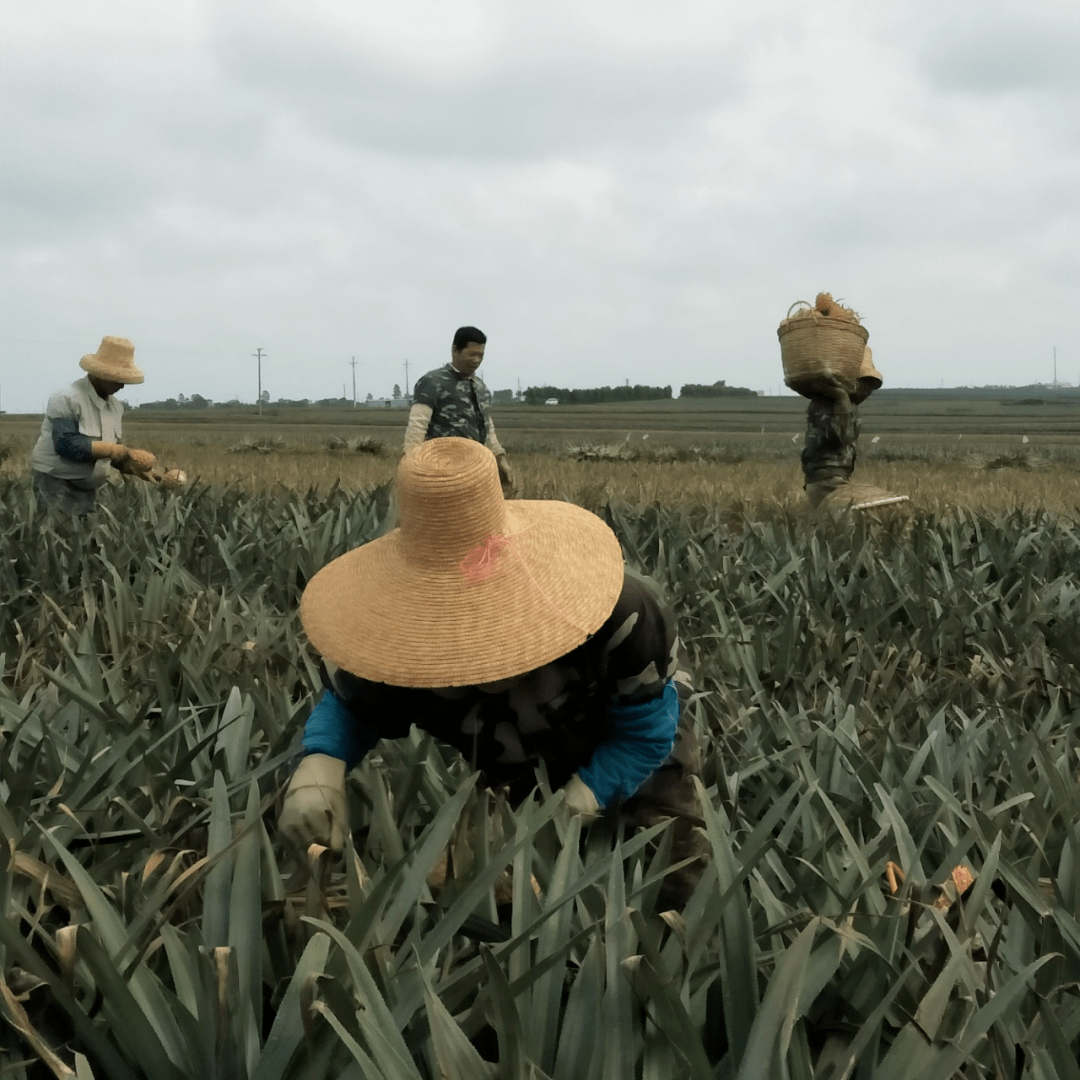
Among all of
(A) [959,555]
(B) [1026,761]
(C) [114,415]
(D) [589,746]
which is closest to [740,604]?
(A) [959,555]

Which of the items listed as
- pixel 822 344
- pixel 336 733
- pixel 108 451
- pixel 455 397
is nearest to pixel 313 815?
pixel 336 733

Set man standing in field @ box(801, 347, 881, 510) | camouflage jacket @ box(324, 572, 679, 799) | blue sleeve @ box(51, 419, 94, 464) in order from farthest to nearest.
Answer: man standing in field @ box(801, 347, 881, 510), blue sleeve @ box(51, 419, 94, 464), camouflage jacket @ box(324, 572, 679, 799)

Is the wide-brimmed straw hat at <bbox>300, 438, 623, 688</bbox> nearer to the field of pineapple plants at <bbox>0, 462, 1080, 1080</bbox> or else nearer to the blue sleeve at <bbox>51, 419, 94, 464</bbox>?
the field of pineapple plants at <bbox>0, 462, 1080, 1080</bbox>

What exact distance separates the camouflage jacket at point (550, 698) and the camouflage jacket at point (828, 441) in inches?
206

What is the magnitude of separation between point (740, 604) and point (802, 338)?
3.19 meters

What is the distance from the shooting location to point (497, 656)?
140cm

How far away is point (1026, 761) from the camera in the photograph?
6.92ft

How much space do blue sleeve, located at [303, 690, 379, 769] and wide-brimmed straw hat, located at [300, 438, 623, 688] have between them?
0.22 meters

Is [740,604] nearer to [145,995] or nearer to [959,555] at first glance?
[959,555]

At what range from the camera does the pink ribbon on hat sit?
1.45m

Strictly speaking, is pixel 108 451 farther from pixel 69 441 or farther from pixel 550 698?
pixel 550 698

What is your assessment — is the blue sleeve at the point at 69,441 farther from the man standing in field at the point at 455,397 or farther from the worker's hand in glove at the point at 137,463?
the man standing in field at the point at 455,397

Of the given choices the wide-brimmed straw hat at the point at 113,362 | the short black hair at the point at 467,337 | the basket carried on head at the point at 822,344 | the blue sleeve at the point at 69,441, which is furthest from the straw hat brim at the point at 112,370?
the basket carried on head at the point at 822,344

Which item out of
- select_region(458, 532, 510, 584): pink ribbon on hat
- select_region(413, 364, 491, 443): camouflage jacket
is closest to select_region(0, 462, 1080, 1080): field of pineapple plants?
select_region(458, 532, 510, 584): pink ribbon on hat
